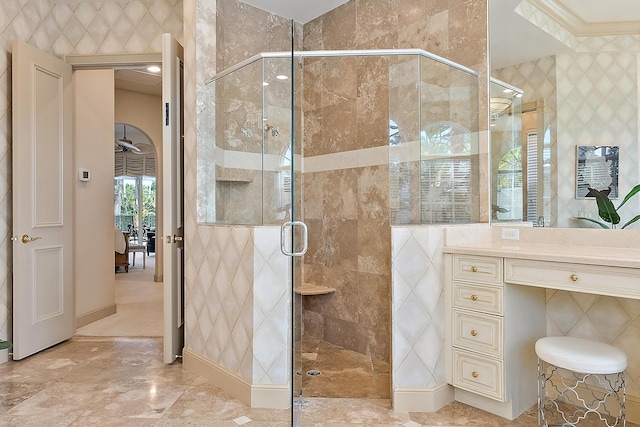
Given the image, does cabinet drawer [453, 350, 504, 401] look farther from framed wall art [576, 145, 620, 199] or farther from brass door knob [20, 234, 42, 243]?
brass door knob [20, 234, 42, 243]

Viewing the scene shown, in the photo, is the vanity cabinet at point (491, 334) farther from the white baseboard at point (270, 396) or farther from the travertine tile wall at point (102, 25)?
the travertine tile wall at point (102, 25)

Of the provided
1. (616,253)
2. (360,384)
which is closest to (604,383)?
(616,253)

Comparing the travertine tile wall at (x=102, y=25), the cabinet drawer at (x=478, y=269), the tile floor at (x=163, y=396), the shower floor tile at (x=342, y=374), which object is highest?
the travertine tile wall at (x=102, y=25)

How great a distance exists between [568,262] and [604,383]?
0.85 m

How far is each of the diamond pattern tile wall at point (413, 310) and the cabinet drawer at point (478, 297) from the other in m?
0.14

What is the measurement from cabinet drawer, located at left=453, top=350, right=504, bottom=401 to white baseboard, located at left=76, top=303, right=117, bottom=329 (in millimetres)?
3460

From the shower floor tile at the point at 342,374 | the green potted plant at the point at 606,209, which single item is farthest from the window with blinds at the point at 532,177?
the shower floor tile at the point at 342,374

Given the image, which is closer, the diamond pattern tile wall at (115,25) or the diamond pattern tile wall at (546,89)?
the diamond pattern tile wall at (546,89)

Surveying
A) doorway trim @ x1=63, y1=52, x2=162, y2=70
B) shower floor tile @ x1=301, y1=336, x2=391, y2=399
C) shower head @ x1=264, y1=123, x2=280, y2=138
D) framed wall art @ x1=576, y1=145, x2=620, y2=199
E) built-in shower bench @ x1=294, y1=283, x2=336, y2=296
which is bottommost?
shower floor tile @ x1=301, y1=336, x2=391, y2=399

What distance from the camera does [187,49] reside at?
3004 mm

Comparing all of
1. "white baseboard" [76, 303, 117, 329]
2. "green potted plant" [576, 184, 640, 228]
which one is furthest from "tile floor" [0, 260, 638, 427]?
"green potted plant" [576, 184, 640, 228]

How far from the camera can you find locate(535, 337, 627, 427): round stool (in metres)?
1.82

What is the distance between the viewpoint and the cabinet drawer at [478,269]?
215 cm

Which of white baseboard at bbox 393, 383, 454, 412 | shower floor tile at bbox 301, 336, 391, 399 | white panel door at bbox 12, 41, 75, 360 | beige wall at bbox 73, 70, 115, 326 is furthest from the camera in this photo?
beige wall at bbox 73, 70, 115, 326
